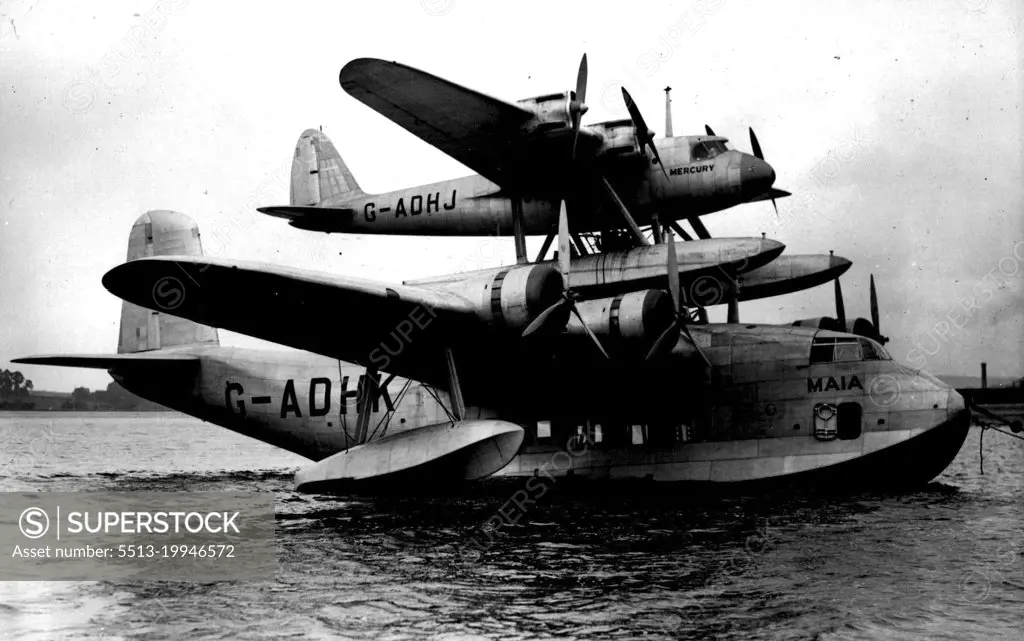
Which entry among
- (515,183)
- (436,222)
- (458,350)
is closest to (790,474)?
(458,350)

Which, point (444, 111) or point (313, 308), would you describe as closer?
point (313, 308)

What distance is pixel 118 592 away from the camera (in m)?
9.13

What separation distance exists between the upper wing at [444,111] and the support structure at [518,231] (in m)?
0.70

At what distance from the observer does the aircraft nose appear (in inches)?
704

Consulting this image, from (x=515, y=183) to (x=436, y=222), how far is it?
2530 mm

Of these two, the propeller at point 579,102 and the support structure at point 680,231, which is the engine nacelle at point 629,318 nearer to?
the propeller at point 579,102

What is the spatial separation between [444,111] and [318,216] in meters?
6.34

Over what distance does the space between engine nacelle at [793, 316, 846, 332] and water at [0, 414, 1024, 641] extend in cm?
401

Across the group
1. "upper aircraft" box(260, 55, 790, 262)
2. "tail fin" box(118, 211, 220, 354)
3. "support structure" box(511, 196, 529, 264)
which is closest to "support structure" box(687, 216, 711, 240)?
"upper aircraft" box(260, 55, 790, 262)

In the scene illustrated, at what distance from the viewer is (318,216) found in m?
22.2

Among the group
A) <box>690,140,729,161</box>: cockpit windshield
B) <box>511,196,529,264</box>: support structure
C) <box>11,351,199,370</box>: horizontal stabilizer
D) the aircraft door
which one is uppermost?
<box>690,140,729,161</box>: cockpit windshield

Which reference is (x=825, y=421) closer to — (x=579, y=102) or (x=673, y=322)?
(x=673, y=322)

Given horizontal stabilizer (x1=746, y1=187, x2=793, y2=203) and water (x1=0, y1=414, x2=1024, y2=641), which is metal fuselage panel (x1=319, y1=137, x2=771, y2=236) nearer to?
horizontal stabilizer (x1=746, y1=187, x2=793, y2=203)

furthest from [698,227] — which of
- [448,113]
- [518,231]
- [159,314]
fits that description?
[159,314]
